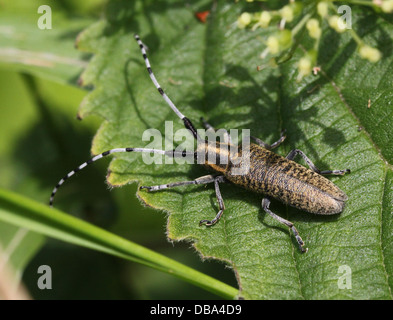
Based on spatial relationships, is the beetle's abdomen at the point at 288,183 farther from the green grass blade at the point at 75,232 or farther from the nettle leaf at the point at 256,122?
the green grass blade at the point at 75,232

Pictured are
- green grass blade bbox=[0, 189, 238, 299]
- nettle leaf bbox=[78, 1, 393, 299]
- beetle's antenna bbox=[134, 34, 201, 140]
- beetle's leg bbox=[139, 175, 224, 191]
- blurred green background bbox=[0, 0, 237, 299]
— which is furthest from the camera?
blurred green background bbox=[0, 0, 237, 299]

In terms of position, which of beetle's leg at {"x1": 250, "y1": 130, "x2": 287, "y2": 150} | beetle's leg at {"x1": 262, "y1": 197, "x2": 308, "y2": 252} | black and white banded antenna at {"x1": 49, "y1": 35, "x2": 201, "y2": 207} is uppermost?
black and white banded antenna at {"x1": 49, "y1": 35, "x2": 201, "y2": 207}

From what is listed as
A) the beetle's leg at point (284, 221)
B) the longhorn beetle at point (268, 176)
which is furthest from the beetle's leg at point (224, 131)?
the beetle's leg at point (284, 221)

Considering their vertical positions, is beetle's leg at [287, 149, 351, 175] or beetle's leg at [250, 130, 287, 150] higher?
beetle's leg at [250, 130, 287, 150]

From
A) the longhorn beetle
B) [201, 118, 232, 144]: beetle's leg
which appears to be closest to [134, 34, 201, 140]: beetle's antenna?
the longhorn beetle

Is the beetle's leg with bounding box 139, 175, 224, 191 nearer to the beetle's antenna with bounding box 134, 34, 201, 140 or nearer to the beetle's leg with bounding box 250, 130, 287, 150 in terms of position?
the beetle's antenna with bounding box 134, 34, 201, 140

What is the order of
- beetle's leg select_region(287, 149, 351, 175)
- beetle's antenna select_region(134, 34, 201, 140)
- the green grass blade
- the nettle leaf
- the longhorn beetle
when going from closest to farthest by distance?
1. the green grass blade
2. the nettle leaf
3. the longhorn beetle
4. beetle's leg select_region(287, 149, 351, 175)
5. beetle's antenna select_region(134, 34, 201, 140)

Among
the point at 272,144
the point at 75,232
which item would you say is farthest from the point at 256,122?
the point at 75,232
